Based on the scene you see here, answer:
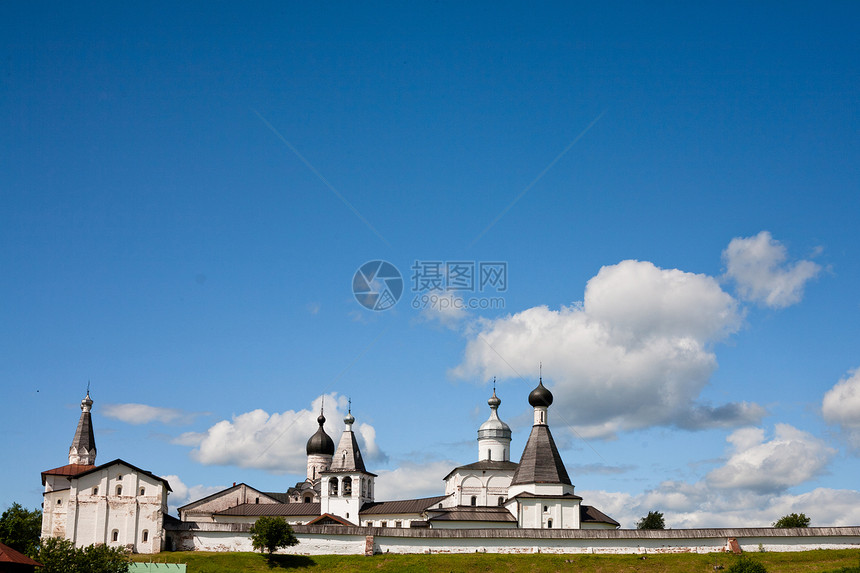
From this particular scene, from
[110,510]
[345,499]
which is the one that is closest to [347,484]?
[345,499]

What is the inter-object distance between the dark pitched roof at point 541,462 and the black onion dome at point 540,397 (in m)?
1.36

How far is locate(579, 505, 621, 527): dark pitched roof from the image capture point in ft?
152

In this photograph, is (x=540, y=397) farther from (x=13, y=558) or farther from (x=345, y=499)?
(x=13, y=558)

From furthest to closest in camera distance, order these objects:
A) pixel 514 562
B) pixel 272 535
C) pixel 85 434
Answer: pixel 85 434, pixel 272 535, pixel 514 562

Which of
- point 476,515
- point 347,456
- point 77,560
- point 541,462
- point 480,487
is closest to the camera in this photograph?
point 77,560

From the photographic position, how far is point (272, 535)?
3844cm

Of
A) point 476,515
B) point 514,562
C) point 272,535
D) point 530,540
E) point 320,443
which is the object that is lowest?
point 514,562

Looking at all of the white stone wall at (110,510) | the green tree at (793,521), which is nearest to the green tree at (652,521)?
the green tree at (793,521)

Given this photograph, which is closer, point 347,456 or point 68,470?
point 68,470

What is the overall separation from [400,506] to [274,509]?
802 cm

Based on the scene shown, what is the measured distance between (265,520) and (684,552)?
1906 centimetres

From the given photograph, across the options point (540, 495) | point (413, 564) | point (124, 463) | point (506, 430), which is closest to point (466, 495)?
point (506, 430)

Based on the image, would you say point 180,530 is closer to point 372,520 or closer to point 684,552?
point 372,520

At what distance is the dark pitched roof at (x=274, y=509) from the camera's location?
177 ft
